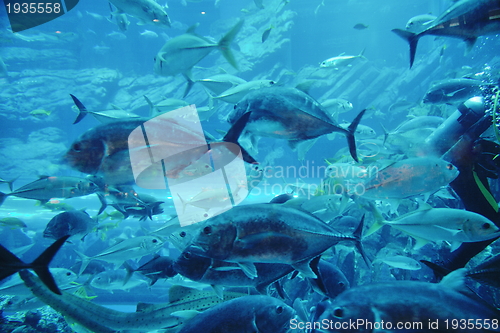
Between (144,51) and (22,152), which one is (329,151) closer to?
(144,51)

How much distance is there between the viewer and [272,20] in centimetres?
1862

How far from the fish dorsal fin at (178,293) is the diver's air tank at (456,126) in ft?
11.2

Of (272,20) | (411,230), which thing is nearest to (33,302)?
(411,230)

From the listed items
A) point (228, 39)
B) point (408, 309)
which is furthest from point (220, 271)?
point (228, 39)

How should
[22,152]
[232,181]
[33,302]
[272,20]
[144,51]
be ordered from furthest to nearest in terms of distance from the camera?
[144,51] < [272,20] < [22,152] < [232,181] < [33,302]

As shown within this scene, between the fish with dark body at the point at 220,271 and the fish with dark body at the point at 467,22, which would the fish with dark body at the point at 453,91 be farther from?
the fish with dark body at the point at 220,271

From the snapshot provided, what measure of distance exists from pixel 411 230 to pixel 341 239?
125cm

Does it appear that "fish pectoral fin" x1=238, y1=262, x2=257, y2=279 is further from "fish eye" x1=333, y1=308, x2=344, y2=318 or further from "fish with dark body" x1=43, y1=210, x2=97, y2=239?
"fish with dark body" x1=43, y1=210, x2=97, y2=239

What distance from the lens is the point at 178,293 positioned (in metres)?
2.33

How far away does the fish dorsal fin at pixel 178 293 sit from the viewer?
230 cm

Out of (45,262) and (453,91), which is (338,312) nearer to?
(45,262)

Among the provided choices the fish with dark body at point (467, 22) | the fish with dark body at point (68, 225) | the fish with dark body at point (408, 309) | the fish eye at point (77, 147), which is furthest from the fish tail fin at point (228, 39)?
the fish with dark body at point (68, 225)

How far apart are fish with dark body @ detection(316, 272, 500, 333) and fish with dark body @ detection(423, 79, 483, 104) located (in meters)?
4.07

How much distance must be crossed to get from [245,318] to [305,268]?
0.56 m
